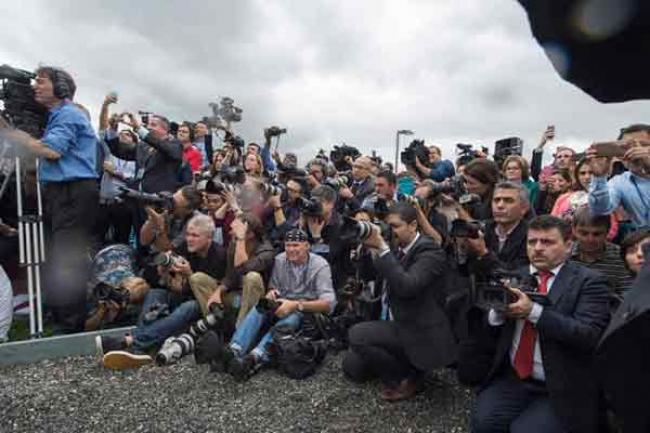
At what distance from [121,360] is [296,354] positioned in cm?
133

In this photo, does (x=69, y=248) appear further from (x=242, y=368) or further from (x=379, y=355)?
(x=379, y=355)

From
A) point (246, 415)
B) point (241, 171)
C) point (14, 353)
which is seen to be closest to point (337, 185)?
point (241, 171)

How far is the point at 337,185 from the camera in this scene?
17.5 feet

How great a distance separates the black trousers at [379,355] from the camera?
3482 millimetres

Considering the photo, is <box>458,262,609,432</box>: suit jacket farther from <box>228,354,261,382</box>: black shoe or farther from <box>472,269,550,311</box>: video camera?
<box>228,354,261,382</box>: black shoe

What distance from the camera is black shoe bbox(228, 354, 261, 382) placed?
3.64 meters

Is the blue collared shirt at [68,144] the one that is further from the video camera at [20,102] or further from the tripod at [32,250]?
the video camera at [20,102]

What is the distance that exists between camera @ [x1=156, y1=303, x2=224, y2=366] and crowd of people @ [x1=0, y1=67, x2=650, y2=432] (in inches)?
0.7

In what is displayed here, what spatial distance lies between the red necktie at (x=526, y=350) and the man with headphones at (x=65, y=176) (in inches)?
136

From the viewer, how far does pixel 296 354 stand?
3.75 metres

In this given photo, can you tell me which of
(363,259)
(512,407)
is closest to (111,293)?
(363,259)

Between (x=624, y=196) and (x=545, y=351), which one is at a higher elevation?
(x=624, y=196)

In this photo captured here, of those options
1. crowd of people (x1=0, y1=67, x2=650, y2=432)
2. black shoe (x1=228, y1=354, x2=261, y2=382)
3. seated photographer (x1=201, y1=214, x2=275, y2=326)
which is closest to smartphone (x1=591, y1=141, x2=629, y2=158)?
crowd of people (x1=0, y1=67, x2=650, y2=432)

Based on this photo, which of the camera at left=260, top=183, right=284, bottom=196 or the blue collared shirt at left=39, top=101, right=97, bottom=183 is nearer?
the blue collared shirt at left=39, top=101, right=97, bottom=183
